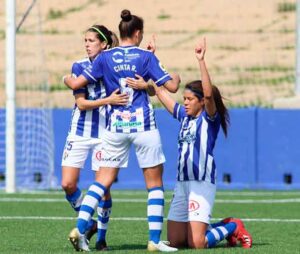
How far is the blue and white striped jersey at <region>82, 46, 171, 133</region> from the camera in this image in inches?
383

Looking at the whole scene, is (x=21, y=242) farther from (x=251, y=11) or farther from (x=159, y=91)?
(x=251, y=11)

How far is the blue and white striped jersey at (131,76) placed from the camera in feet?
31.9

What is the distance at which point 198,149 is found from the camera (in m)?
10.3

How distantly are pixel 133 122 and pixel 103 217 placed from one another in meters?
1.14

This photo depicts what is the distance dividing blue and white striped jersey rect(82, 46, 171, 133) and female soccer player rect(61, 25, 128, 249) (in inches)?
24.4

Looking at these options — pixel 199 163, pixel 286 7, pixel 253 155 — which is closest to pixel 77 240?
pixel 199 163

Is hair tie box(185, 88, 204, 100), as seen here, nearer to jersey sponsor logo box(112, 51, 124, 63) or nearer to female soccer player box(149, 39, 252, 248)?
female soccer player box(149, 39, 252, 248)

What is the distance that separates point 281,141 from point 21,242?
1017 centimetres

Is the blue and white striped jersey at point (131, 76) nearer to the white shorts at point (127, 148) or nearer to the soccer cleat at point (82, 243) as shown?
the white shorts at point (127, 148)

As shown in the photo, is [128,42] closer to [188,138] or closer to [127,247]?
[188,138]

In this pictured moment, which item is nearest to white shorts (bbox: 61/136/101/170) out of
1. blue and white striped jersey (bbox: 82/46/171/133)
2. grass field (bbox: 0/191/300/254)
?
grass field (bbox: 0/191/300/254)

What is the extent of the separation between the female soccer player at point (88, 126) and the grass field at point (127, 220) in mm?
362

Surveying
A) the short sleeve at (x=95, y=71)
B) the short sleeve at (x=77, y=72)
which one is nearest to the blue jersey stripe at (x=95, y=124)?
the short sleeve at (x=77, y=72)

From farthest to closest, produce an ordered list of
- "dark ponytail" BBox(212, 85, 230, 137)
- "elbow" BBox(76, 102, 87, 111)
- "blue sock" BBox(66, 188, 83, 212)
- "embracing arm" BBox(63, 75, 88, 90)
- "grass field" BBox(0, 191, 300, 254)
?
1. "blue sock" BBox(66, 188, 83, 212)
2. "elbow" BBox(76, 102, 87, 111)
3. "grass field" BBox(0, 191, 300, 254)
4. "dark ponytail" BBox(212, 85, 230, 137)
5. "embracing arm" BBox(63, 75, 88, 90)
